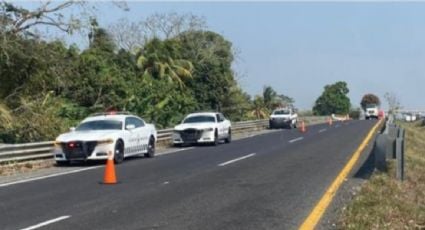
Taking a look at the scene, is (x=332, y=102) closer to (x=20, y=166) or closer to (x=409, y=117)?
(x=409, y=117)

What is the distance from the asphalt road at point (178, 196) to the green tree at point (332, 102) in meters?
Result: 113

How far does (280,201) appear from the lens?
12.0 meters

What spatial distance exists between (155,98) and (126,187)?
2654 centimetres

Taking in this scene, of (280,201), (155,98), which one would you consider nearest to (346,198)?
(280,201)

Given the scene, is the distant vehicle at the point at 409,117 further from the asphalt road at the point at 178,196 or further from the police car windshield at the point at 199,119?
the asphalt road at the point at 178,196

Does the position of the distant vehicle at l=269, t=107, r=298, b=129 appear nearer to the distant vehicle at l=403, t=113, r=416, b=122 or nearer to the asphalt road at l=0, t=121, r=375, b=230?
the asphalt road at l=0, t=121, r=375, b=230

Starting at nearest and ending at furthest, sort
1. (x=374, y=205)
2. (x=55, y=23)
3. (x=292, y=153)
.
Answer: (x=374, y=205) < (x=292, y=153) < (x=55, y=23)

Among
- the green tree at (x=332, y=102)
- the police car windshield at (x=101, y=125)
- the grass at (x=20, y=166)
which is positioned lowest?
the grass at (x=20, y=166)

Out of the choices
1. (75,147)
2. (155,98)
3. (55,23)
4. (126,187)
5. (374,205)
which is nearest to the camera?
(374,205)

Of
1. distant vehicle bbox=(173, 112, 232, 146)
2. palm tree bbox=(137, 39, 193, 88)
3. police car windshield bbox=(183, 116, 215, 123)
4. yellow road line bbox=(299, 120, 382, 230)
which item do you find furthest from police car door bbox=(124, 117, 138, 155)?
palm tree bbox=(137, 39, 193, 88)

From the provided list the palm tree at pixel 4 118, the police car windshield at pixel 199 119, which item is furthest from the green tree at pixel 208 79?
the palm tree at pixel 4 118

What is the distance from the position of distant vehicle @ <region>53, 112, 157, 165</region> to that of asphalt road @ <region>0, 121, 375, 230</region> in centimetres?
113

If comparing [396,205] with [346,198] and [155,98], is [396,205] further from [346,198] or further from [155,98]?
[155,98]

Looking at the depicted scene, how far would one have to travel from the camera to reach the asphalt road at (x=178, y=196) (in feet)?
32.9
